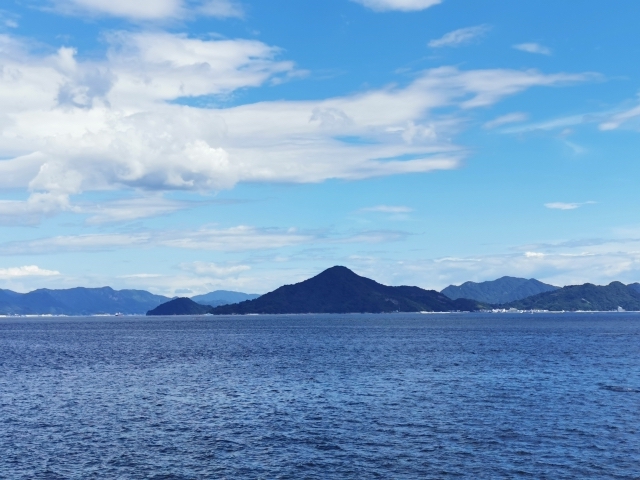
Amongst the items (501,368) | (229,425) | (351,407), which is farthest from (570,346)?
(229,425)

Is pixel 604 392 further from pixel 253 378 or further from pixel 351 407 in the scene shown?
pixel 253 378

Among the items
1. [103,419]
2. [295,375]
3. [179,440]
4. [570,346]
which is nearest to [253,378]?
[295,375]

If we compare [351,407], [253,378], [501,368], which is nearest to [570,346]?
[501,368]

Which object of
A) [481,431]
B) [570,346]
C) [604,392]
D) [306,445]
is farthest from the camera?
[570,346]

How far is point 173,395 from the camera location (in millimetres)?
87188

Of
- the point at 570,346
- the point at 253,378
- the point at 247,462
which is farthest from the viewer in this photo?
the point at 570,346

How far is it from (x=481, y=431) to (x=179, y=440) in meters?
29.8

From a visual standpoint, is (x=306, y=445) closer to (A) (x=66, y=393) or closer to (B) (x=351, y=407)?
(B) (x=351, y=407)

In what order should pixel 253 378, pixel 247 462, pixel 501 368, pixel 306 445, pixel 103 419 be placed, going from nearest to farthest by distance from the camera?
1. pixel 247 462
2. pixel 306 445
3. pixel 103 419
4. pixel 253 378
5. pixel 501 368

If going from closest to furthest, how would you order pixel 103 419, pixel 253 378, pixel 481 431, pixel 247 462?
pixel 247 462 < pixel 481 431 < pixel 103 419 < pixel 253 378

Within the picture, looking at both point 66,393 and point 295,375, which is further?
point 295,375

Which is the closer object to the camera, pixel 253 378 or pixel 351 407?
pixel 351 407

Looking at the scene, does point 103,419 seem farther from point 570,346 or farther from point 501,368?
point 570,346

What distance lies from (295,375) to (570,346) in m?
98.3
